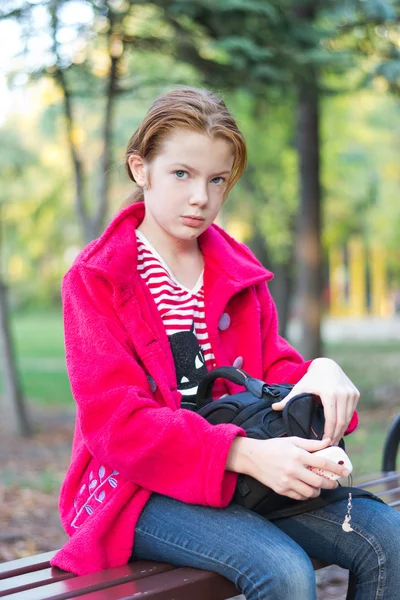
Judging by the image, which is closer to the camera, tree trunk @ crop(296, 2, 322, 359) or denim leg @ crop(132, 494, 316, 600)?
denim leg @ crop(132, 494, 316, 600)

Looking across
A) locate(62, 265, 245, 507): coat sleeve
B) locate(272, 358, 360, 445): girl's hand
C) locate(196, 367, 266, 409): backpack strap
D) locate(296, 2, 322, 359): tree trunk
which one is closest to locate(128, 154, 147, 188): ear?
locate(62, 265, 245, 507): coat sleeve

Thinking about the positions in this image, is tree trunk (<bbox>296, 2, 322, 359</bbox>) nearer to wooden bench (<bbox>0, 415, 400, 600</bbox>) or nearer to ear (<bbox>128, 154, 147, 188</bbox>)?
ear (<bbox>128, 154, 147, 188</bbox>)

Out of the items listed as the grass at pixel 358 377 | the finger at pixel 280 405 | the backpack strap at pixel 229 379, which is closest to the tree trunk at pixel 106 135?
the grass at pixel 358 377

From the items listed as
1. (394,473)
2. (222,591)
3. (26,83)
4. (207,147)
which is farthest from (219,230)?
(26,83)

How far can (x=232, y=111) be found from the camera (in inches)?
387

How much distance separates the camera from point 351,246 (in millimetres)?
33875

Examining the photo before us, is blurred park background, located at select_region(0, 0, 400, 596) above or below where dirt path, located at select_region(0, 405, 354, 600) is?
above

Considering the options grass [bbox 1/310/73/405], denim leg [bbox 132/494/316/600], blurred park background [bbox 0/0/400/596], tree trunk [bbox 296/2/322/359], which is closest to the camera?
denim leg [bbox 132/494/316/600]

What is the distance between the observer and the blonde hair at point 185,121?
7.61ft

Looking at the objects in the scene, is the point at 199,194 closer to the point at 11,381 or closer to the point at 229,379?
the point at 229,379

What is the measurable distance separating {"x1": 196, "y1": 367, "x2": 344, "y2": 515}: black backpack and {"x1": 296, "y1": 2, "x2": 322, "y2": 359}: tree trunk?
255 inches

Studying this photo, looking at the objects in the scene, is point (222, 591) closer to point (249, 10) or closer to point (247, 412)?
point (247, 412)

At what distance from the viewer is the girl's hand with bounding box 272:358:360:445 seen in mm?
2176

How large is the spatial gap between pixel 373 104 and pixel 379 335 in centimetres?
656
